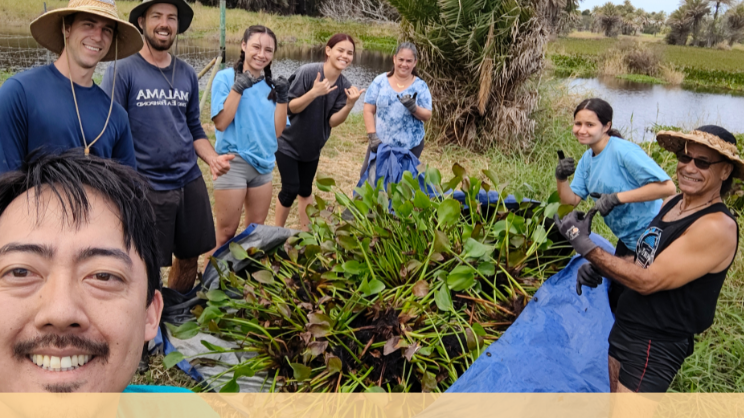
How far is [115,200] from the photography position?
0.95 m

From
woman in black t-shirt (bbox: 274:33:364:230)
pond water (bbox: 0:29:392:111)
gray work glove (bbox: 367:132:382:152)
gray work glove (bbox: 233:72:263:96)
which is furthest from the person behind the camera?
pond water (bbox: 0:29:392:111)

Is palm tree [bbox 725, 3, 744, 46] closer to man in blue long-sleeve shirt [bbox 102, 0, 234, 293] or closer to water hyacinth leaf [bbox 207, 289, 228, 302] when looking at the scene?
man in blue long-sleeve shirt [bbox 102, 0, 234, 293]

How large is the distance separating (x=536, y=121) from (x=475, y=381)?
6783 mm

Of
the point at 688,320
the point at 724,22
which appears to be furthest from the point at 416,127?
the point at 724,22

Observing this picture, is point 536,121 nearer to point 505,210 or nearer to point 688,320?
point 505,210

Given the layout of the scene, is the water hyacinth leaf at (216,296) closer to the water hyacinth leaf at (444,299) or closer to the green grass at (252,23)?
the water hyacinth leaf at (444,299)

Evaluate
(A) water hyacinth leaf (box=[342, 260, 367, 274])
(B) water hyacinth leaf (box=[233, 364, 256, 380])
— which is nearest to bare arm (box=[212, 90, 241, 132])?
(A) water hyacinth leaf (box=[342, 260, 367, 274])

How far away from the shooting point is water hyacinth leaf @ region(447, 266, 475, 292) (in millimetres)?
2113

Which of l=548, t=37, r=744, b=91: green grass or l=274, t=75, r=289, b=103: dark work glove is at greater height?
l=548, t=37, r=744, b=91: green grass

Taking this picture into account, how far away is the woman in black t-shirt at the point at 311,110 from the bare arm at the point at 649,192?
193 centimetres

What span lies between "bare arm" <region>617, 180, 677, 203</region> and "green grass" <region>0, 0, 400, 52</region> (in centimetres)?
1630

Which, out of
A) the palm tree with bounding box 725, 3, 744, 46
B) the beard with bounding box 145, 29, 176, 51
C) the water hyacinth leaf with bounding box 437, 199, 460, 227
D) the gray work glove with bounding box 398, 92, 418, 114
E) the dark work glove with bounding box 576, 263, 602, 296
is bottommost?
the dark work glove with bounding box 576, 263, 602, 296

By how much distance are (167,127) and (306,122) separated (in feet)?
4.27

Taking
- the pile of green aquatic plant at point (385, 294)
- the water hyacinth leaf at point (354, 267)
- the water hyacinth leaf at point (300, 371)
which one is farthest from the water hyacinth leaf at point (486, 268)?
the water hyacinth leaf at point (300, 371)
